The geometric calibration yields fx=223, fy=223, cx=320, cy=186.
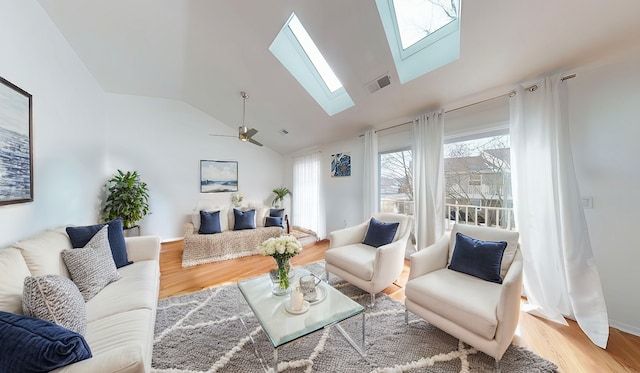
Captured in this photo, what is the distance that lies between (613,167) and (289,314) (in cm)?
287

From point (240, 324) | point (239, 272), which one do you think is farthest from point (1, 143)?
point (239, 272)

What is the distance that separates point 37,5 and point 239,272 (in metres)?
3.48

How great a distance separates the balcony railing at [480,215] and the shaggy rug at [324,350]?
4.40 feet

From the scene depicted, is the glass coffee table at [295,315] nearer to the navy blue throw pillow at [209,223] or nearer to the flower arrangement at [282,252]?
the flower arrangement at [282,252]

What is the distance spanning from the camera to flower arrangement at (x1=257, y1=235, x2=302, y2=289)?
1.74 m

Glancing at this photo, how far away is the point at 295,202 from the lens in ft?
19.2

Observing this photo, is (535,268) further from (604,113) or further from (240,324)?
(240,324)

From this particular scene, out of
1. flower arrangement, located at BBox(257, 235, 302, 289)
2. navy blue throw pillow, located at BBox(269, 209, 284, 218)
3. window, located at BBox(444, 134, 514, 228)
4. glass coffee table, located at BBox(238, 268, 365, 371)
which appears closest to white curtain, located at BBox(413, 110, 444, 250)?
window, located at BBox(444, 134, 514, 228)

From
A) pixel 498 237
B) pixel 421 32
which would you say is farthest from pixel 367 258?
pixel 421 32

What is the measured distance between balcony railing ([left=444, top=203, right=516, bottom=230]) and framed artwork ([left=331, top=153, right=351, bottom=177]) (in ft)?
6.24

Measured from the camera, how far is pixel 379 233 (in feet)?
8.96

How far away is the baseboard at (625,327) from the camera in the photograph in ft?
5.83

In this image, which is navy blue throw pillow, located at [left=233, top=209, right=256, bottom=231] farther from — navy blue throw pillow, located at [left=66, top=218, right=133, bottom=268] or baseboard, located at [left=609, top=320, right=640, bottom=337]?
baseboard, located at [left=609, top=320, right=640, bottom=337]

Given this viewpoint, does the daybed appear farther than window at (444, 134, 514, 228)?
Yes
